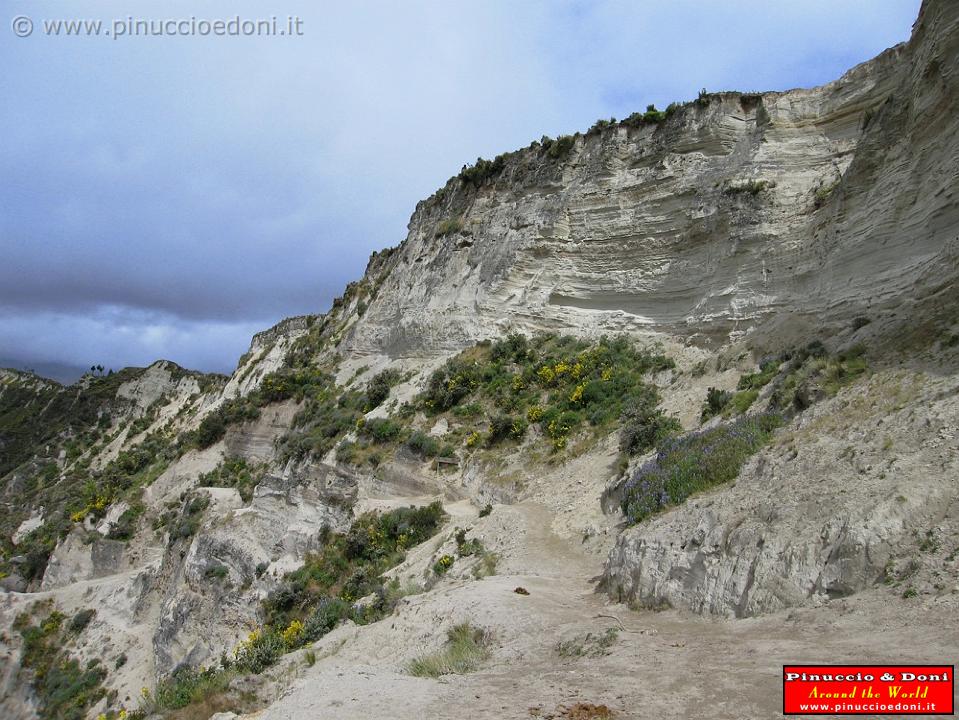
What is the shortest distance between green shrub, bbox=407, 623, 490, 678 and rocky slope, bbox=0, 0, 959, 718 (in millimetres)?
242

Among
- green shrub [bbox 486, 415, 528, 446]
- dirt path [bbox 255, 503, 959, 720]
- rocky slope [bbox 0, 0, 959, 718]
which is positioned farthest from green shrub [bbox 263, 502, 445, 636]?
dirt path [bbox 255, 503, 959, 720]

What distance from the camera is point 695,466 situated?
31.3 feet

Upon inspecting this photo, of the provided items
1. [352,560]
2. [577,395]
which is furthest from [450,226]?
[352,560]

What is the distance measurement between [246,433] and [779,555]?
28.8 m

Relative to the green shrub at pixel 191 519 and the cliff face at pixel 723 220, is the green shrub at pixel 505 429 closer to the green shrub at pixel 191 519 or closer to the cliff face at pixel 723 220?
the cliff face at pixel 723 220

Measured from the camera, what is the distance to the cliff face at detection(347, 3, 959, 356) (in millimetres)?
12578

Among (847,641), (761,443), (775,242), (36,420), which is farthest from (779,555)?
(36,420)

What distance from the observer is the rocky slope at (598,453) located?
19.3 feet

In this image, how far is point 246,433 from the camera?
102 feet

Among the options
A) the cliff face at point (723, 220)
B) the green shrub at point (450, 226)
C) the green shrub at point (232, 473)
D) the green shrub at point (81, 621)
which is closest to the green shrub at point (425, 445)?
the cliff face at point (723, 220)

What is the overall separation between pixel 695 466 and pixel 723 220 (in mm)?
11975

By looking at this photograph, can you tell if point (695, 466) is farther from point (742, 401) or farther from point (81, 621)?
point (81, 621)

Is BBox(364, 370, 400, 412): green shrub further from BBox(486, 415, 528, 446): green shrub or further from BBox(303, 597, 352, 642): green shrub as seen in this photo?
BBox(303, 597, 352, 642): green shrub

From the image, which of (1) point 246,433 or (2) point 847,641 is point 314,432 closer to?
(1) point 246,433
